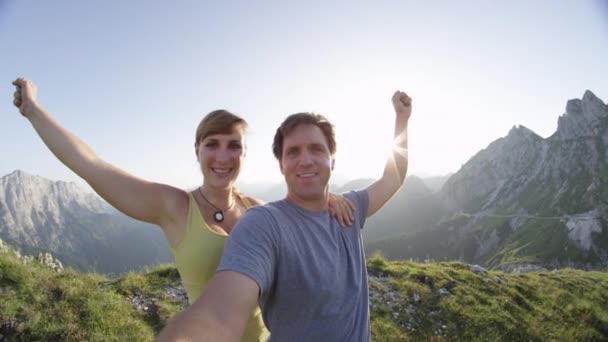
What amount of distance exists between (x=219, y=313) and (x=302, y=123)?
2100 mm

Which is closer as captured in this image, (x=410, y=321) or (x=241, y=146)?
(x=241, y=146)

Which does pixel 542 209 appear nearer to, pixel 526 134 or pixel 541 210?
pixel 541 210

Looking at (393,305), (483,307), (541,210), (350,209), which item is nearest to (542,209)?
(541,210)

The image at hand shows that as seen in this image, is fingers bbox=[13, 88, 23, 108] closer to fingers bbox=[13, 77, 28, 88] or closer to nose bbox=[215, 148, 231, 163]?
fingers bbox=[13, 77, 28, 88]

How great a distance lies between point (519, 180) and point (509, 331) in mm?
202247

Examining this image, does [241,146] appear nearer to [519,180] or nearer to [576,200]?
[576,200]

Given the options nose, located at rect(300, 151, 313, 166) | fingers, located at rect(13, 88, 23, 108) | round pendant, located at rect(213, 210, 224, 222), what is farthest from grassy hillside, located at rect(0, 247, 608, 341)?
nose, located at rect(300, 151, 313, 166)

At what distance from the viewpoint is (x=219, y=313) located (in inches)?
89.7

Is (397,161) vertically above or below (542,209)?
above

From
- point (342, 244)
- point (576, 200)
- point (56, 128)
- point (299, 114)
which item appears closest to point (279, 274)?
point (342, 244)

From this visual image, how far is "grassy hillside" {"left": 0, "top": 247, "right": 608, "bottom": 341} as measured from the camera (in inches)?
287

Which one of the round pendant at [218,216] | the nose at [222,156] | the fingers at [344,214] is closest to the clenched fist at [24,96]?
the nose at [222,156]

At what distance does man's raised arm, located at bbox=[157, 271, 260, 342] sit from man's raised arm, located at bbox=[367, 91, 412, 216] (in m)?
2.76

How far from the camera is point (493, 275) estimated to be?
14078 mm
